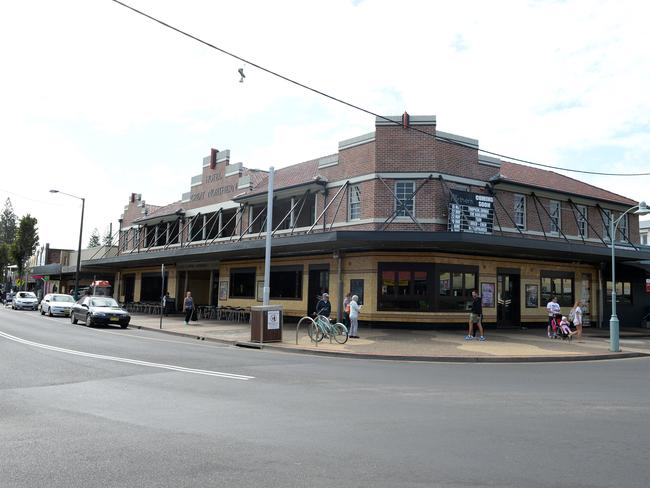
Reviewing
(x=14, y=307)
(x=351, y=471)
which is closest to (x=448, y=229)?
(x=351, y=471)

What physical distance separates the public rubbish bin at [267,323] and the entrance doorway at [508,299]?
11662mm

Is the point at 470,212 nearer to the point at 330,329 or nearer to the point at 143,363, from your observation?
the point at 330,329

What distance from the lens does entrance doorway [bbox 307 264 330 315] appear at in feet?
80.9

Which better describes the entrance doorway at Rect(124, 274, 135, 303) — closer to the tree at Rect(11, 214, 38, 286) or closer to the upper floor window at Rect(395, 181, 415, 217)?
the tree at Rect(11, 214, 38, 286)

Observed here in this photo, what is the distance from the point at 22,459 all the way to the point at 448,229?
18.8m

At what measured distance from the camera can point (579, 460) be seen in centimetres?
527

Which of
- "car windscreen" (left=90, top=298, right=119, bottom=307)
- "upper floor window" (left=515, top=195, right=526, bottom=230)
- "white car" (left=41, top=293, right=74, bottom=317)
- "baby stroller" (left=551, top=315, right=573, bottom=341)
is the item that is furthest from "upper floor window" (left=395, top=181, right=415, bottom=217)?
"white car" (left=41, top=293, right=74, bottom=317)

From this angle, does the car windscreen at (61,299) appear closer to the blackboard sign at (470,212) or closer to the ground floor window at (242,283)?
the ground floor window at (242,283)

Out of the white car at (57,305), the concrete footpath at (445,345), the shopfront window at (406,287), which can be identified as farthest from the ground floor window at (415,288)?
the white car at (57,305)

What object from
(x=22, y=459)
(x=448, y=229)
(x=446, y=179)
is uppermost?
(x=446, y=179)

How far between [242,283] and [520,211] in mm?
15239

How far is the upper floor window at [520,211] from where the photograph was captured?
25.3 metres

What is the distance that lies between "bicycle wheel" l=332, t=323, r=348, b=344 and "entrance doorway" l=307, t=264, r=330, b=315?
6998 millimetres

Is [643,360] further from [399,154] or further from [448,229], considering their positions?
[399,154]
